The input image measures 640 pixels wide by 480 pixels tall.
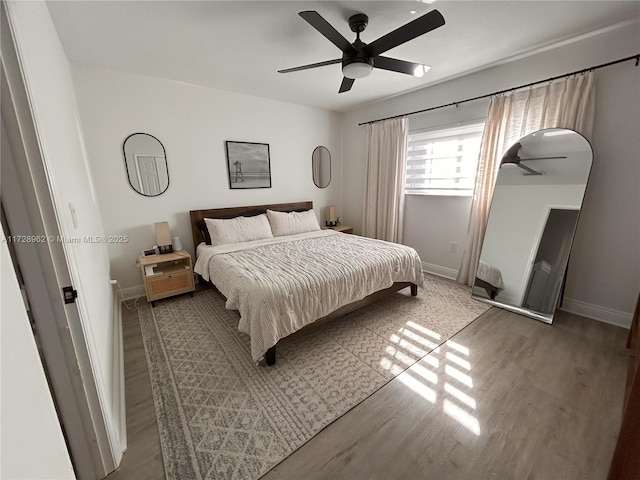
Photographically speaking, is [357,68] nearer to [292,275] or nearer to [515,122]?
[292,275]

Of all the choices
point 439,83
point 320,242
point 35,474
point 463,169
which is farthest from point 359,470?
point 439,83

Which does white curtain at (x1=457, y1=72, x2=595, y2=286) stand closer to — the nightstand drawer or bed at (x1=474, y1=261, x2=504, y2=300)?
bed at (x1=474, y1=261, x2=504, y2=300)

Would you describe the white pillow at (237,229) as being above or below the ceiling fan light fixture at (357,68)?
below

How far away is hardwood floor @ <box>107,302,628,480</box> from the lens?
4.13 feet

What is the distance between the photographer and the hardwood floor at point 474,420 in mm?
1260

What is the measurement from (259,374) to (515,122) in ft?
11.2

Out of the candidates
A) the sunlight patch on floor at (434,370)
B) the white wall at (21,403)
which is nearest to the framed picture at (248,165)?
the sunlight patch on floor at (434,370)

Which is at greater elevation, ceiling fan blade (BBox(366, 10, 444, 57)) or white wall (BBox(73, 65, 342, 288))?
ceiling fan blade (BBox(366, 10, 444, 57))

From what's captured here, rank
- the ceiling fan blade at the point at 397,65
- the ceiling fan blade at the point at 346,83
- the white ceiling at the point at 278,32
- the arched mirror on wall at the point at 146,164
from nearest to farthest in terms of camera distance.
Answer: the white ceiling at the point at 278,32
the ceiling fan blade at the point at 397,65
the ceiling fan blade at the point at 346,83
the arched mirror on wall at the point at 146,164

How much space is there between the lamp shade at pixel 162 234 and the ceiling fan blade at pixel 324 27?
2592mm

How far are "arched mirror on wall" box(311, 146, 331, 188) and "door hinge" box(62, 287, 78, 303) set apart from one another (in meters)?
3.83

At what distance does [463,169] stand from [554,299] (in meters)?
1.71

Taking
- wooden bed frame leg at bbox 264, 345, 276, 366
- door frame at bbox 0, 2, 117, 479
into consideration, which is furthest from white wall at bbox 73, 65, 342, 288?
door frame at bbox 0, 2, 117, 479

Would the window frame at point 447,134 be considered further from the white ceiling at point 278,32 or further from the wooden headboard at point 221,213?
the wooden headboard at point 221,213
